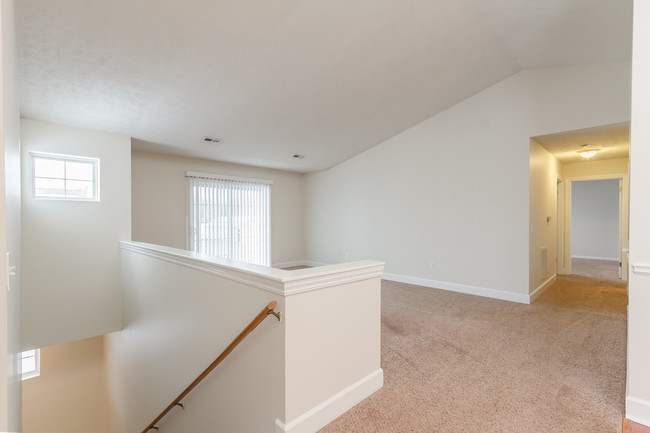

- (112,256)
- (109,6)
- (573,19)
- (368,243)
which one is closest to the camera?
(109,6)

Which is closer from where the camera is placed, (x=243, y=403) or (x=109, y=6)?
(x=243, y=403)

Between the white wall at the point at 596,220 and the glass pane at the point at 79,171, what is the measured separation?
36.8ft

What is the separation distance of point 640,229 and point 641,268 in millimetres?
246

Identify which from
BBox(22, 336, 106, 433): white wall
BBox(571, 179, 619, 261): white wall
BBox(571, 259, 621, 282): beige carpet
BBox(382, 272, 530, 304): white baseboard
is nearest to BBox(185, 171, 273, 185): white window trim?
BBox(22, 336, 106, 433): white wall

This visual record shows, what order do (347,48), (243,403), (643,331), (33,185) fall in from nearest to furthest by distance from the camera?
1. (643,331)
2. (243,403)
3. (347,48)
4. (33,185)

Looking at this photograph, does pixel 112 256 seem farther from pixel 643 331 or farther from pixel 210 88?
pixel 643 331

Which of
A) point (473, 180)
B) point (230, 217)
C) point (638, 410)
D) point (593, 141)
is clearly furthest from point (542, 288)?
point (230, 217)

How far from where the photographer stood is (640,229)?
1.91 meters

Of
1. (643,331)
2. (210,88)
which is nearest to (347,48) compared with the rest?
(210,88)

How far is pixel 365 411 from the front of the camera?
204 centimetres

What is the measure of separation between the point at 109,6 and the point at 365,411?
3658 mm

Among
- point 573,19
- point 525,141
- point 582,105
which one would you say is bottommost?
point 525,141

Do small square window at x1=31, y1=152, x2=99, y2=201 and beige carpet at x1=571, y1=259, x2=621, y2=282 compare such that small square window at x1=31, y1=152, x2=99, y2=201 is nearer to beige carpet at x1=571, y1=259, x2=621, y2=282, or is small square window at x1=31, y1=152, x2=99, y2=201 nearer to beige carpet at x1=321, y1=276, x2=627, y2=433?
beige carpet at x1=321, y1=276, x2=627, y2=433

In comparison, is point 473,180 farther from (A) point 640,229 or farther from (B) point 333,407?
(B) point 333,407
